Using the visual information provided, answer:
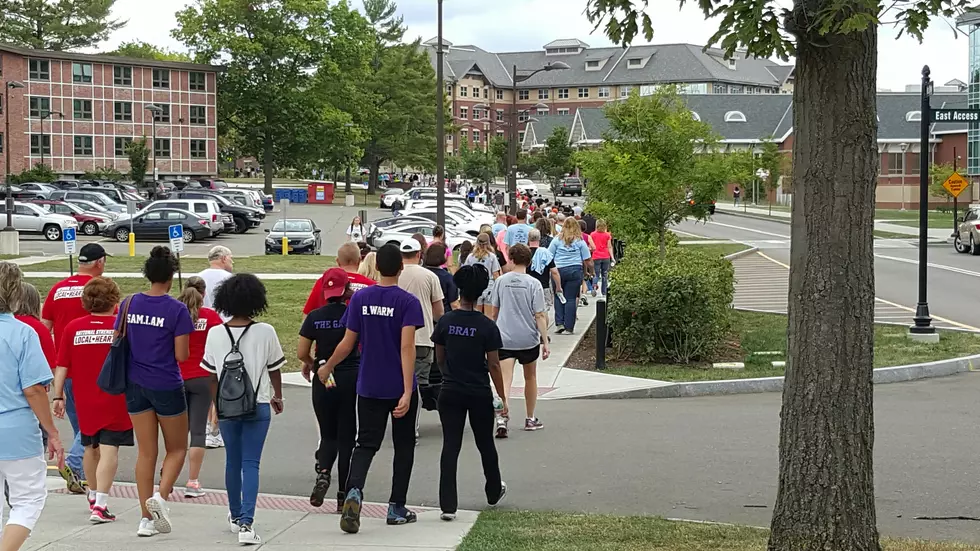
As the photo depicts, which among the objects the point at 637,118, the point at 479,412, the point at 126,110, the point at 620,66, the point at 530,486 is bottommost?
the point at 530,486

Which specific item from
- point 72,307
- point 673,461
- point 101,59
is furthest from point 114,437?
point 101,59

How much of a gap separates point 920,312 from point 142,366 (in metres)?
13.0

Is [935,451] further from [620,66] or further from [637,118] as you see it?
[620,66]

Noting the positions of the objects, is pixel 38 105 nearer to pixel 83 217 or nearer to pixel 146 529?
pixel 83 217

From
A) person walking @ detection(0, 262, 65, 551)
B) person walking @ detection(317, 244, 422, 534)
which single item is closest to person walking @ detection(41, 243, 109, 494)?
person walking @ detection(317, 244, 422, 534)

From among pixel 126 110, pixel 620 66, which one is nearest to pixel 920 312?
pixel 126 110

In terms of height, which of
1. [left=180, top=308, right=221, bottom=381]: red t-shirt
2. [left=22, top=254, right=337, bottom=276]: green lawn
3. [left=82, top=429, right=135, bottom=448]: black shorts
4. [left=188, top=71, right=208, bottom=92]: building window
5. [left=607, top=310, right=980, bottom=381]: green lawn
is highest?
[left=188, top=71, right=208, bottom=92]: building window

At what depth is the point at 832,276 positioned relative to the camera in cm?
553

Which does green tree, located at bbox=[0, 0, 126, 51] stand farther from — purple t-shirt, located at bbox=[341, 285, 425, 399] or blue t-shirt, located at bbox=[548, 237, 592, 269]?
purple t-shirt, located at bbox=[341, 285, 425, 399]

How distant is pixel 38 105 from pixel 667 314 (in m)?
74.0

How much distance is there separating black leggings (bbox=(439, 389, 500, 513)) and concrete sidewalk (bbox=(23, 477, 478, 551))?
214mm

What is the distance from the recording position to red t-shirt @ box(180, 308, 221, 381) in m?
8.13

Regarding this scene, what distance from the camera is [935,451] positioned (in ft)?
32.7

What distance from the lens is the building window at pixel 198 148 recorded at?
85.8 meters
